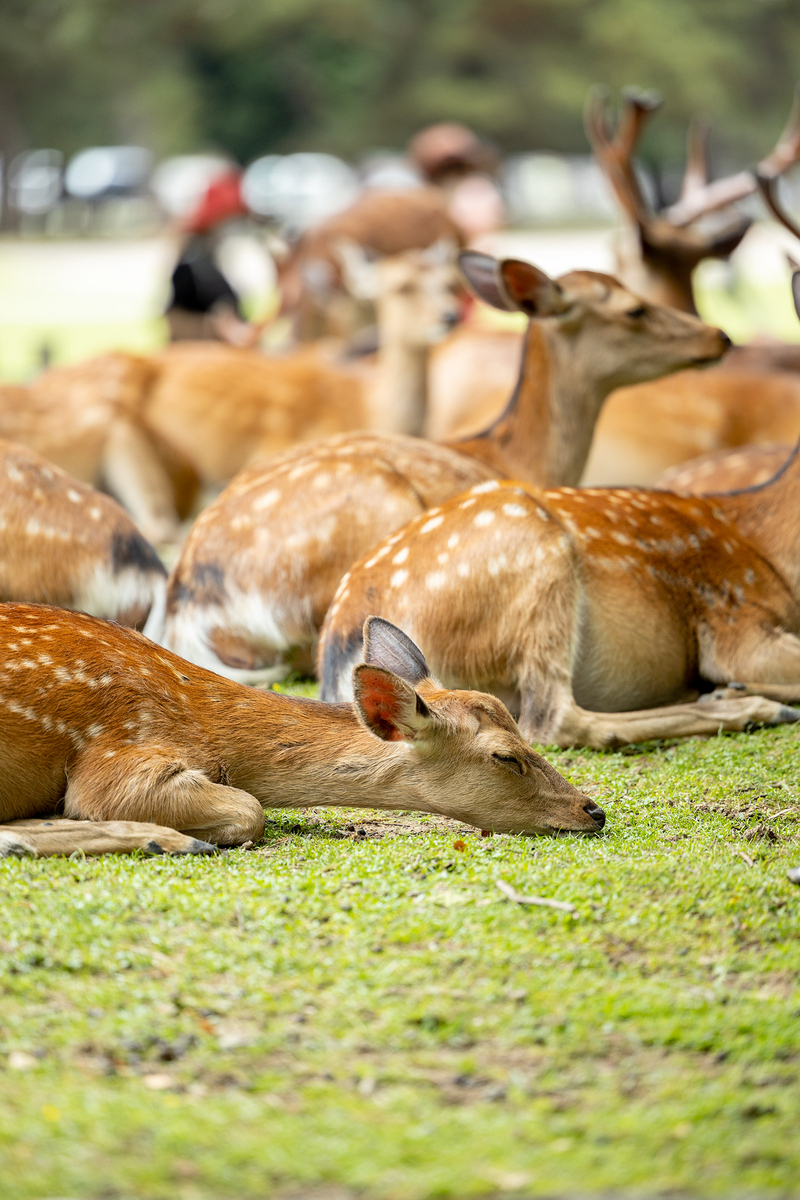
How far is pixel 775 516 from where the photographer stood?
4.68 metres

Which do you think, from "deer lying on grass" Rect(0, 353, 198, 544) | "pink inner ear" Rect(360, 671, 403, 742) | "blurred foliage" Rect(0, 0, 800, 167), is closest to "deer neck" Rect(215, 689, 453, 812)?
"pink inner ear" Rect(360, 671, 403, 742)

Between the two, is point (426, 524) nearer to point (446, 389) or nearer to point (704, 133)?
point (446, 389)

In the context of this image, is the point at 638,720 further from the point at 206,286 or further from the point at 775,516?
the point at 206,286

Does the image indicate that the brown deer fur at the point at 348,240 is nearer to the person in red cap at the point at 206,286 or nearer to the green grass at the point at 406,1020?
the person in red cap at the point at 206,286

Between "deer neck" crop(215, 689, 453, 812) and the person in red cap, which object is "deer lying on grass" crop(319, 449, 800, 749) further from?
the person in red cap

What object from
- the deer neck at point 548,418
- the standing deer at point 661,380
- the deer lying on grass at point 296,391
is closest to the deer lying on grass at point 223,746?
the deer neck at point 548,418

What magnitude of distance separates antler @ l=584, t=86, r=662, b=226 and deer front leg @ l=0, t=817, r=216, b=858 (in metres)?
5.68

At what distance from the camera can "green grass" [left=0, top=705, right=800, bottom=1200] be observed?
1845 mm

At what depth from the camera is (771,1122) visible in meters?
1.94

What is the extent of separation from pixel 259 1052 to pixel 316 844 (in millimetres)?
997

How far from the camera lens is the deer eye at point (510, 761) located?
10.4 feet

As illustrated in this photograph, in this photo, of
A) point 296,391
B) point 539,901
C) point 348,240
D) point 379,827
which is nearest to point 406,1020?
point 539,901

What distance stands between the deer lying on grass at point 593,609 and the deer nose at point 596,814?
2.59 ft

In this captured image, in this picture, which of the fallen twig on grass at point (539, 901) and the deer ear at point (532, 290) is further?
the deer ear at point (532, 290)
